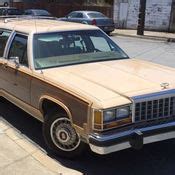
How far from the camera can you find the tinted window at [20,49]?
618 cm

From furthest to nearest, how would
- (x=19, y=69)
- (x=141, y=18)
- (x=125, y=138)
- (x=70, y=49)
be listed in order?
(x=141, y=18), (x=70, y=49), (x=19, y=69), (x=125, y=138)

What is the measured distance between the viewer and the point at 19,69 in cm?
615

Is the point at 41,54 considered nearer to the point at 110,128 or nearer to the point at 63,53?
the point at 63,53

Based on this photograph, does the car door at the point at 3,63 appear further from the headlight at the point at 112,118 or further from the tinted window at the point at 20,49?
the headlight at the point at 112,118

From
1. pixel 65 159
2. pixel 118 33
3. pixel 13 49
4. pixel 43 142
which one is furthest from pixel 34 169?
pixel 118 33

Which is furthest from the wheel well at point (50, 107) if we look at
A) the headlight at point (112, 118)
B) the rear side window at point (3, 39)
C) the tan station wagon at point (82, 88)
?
the rear side window at point (3, 39)

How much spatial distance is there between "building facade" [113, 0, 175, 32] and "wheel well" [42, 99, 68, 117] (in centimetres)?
2327

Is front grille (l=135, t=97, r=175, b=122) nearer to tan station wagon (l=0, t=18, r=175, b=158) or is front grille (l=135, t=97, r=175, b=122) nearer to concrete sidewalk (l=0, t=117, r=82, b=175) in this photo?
tan station wagon (l=0, t=18, r=175, b=158)

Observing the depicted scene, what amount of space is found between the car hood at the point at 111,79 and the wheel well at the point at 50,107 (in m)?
0.30

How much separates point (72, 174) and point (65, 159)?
0.41 metres

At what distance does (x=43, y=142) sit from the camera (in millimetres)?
5980

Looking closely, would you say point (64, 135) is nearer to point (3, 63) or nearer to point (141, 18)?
point (3, 63)

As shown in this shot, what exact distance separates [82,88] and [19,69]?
1525 mm

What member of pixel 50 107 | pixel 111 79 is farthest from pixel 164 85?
pixel 50 107
